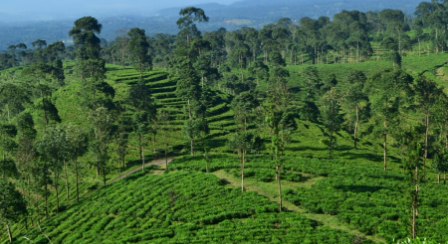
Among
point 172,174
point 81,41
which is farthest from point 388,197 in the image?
point 81,41

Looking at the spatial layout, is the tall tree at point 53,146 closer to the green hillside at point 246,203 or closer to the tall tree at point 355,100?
the green hillside at point 246,203

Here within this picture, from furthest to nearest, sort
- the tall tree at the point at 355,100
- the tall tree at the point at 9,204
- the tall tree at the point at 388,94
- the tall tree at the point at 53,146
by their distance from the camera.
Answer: the tall tree at the point at 355,100, the tall tree at the point at 388,94, the tall tree at the point at 53,146, the tall tree at the point at 9,204

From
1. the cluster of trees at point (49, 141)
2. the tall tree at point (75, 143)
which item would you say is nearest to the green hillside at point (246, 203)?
the cluster of trees at point (49, 141)

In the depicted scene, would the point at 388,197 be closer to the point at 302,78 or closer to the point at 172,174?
the point at 172,174

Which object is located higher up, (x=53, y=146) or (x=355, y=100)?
(x=355, y=100)

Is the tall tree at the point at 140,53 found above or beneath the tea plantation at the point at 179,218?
above

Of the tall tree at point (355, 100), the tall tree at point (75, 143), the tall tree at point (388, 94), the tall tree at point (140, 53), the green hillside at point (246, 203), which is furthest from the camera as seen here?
the tall tree at point (140, 53)

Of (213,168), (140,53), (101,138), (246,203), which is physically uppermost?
(140,53)

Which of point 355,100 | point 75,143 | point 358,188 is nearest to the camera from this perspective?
point 358,188

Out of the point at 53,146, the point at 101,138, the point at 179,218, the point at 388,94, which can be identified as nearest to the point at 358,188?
the point at 388,94

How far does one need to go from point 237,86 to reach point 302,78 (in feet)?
111

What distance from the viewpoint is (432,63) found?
508ft

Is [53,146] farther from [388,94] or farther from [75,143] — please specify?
[388,94]

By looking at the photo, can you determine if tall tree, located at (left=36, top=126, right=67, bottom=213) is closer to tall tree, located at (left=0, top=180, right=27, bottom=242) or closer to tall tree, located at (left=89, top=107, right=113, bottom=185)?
tall tree, located at (left=89, top=107, right=113, bottom=185)
